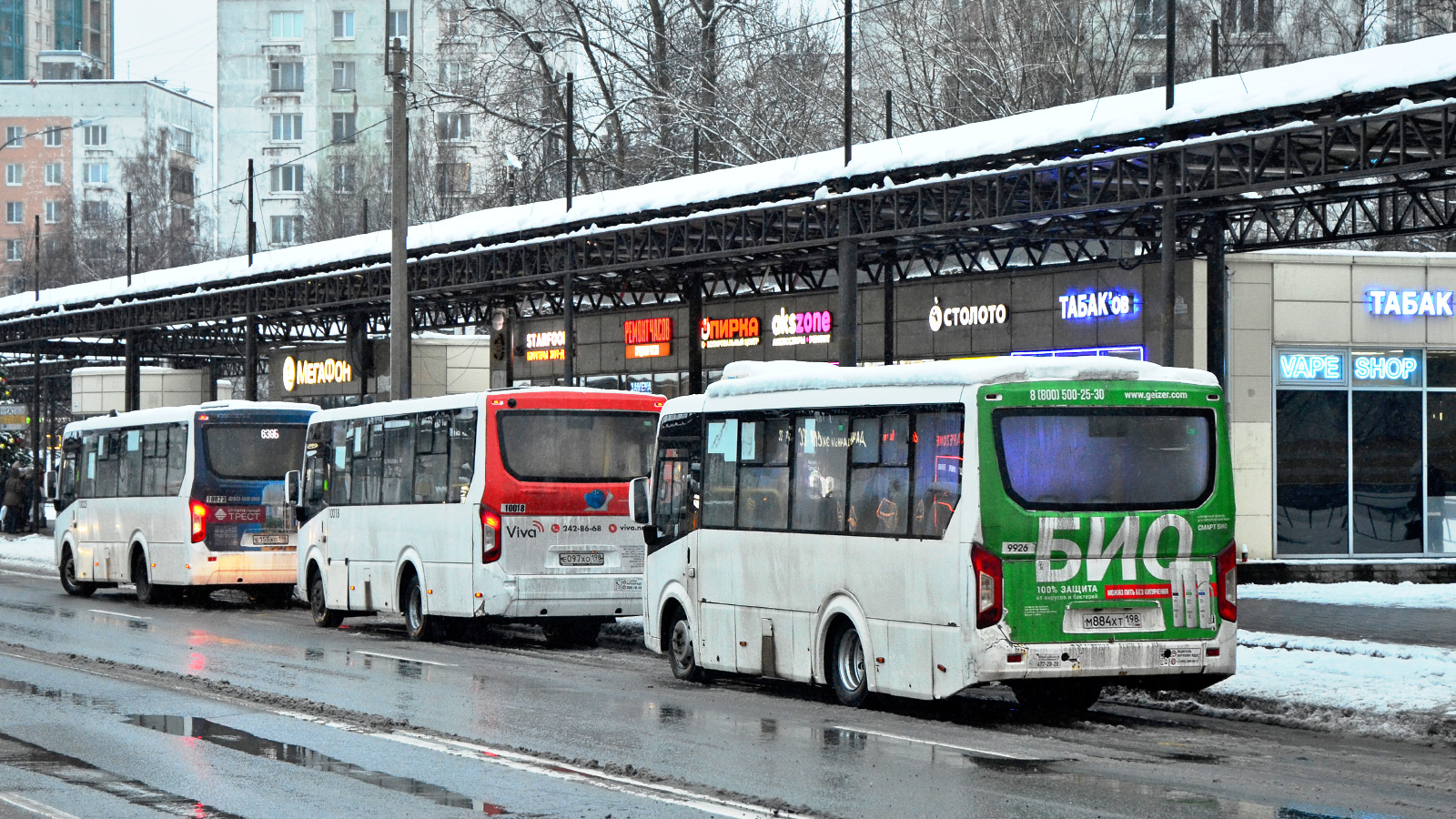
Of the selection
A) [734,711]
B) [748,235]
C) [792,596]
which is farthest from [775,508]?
[748,235]

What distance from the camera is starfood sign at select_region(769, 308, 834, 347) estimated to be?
38.9 metres

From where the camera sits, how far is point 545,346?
48.4m

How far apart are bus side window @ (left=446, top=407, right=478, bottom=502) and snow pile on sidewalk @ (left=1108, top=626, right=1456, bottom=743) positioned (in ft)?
27.6

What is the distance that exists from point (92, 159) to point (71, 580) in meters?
99.9

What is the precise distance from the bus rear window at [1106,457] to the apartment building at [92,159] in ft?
344

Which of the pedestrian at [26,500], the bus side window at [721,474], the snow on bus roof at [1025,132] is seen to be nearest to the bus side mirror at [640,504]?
the bus side window at [721,474]

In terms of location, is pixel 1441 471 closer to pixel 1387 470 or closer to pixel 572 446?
pixel 1387 470

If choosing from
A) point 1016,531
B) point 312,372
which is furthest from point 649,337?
point 1016,531

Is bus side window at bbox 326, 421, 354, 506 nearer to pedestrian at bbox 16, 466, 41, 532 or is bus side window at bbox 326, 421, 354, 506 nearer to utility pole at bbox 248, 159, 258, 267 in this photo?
utility pole at bbox 248, 159, 258, 267

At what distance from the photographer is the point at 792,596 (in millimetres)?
15141

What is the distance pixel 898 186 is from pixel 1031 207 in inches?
84.7

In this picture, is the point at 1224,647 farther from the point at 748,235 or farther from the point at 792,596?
the point at 748,235

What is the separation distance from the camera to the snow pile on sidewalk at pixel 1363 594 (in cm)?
2362

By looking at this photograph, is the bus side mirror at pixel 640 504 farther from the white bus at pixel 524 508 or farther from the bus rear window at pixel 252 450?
the bus rear window at pixel 252 450
